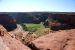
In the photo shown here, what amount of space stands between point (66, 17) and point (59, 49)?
3335cm

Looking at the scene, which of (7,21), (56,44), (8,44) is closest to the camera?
(8,44)

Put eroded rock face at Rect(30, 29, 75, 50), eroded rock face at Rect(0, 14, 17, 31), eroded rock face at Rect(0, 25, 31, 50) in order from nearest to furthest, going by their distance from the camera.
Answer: eroded rock face at Rect(0, 25, 31, 50) → eroded rock face at Rect(30, 29, 75, 50) → eroded rock face at Rect(0, 14, 17, 31)

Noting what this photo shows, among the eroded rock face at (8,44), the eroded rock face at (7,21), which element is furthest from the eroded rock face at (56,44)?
the eroded rock face at (7,21)

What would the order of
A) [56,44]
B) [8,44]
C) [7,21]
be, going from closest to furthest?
[8,44], [56,44], [7,21]

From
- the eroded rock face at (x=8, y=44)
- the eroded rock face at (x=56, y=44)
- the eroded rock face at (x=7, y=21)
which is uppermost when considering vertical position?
the eroded rock face at (x=8, y=44)

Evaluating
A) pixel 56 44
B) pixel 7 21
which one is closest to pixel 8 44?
pixel 56 44

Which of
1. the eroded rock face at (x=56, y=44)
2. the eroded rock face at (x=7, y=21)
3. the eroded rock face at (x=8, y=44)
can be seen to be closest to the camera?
the eroded rock face at (x=8, y=44)

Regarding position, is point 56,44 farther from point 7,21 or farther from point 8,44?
point 7,21

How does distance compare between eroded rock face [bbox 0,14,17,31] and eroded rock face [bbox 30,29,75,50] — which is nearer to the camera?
eroded rock face [bbox 30,29,75,50]

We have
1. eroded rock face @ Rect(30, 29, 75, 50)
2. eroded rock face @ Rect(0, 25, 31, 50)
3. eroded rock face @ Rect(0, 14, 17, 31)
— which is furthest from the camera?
eroded rock face @ Rect(0, 14, 17, 31)

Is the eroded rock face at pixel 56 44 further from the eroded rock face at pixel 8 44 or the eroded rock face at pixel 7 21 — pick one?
the eroded rock face at pixel 7 21

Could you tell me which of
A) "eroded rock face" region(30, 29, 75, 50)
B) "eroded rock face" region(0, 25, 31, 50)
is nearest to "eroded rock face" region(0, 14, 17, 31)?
"eroded rock face" region(30, 29, 75, 50)

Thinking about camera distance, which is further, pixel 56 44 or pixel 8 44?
pixel 56 44

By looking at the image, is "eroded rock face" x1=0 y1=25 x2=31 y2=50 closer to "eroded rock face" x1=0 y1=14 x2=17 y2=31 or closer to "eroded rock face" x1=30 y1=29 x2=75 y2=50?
"eroded rock face" x1=30 y1=29 x2=75 y2=50
